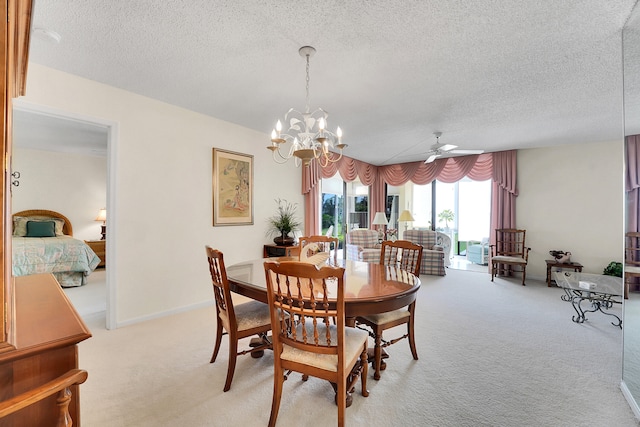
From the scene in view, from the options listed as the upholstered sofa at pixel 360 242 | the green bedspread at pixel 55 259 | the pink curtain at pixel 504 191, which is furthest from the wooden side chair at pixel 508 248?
the green bedspread at pixel 55 259

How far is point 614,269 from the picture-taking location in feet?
14.5

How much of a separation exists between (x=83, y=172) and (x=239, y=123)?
15.2ft

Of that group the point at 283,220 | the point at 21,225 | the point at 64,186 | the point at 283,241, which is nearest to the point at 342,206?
the point at 283,220

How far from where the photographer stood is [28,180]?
5.45 metres

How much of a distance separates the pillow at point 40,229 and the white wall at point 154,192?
361 centimetres

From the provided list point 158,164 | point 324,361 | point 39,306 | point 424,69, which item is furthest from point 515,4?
point 158,164

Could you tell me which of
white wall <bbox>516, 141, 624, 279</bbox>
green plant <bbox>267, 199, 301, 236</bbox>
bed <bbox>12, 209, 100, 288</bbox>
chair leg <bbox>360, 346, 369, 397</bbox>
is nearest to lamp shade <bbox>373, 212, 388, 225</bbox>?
green plant <bbox>267, 199, 301, 236</bbox>

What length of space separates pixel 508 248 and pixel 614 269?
1.46 meters

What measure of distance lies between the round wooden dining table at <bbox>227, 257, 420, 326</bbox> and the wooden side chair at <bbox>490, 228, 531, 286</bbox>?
395 cm

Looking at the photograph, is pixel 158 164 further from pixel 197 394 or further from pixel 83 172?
pixel 83 172

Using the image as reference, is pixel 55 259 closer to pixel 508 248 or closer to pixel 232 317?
pixel 232 317

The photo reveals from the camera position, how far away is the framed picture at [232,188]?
12.3 ft

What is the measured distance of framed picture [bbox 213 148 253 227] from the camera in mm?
3754

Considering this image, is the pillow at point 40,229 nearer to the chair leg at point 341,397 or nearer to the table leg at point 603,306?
the chair leg at point 341,397
